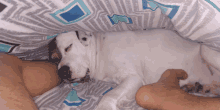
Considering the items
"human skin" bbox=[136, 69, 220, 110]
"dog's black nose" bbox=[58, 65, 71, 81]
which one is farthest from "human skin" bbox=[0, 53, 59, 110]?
"human skin" bbox=[136, 69, 220, 110]

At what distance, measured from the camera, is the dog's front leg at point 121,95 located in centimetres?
82

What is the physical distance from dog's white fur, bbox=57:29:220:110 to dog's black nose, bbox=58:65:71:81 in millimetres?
28

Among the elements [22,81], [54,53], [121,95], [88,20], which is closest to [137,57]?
[121,95]

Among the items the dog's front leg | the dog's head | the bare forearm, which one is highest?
the dog's head

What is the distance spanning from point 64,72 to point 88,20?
385 millimetres

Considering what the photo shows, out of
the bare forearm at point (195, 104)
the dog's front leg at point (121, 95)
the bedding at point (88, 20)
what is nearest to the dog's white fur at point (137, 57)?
the dog's front leg at point (121, 95)

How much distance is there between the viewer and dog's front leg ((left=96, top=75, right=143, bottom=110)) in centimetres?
82

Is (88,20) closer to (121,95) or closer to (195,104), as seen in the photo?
(121,95)

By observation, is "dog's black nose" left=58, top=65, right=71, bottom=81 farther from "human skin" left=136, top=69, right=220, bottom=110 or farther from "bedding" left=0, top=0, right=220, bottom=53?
"human skin" left=136, top=69, right=220, bottom=110

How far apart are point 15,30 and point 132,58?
2.32 ft

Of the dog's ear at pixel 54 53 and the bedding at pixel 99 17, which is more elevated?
the bedding at pixel 99 17

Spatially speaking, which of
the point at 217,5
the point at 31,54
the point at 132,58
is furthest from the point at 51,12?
the point at 217,5

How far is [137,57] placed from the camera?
3.49 feet

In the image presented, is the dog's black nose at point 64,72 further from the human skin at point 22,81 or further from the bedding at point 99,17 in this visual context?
the bedding at point 99,17
